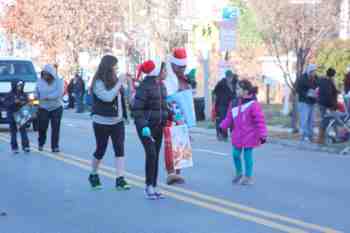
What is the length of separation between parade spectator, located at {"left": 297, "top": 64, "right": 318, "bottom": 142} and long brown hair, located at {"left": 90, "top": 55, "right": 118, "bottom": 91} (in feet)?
27.4

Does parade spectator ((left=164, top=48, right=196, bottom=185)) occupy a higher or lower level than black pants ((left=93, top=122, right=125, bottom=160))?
higher

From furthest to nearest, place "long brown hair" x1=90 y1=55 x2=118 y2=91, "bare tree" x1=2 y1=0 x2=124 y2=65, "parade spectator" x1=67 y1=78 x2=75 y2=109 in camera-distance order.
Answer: "bare tree" x1=2 y1=0 x2=124 y2=65
"parade spectator" x1=67 y1=78 x2=75 y2=109
"long brown hair" x1=90 y1=55 x2=118 y2=91

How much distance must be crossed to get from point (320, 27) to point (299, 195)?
10.3 meters

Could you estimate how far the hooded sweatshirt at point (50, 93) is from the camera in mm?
16297

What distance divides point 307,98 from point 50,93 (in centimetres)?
585

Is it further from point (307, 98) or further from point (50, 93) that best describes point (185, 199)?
point (307, 98)

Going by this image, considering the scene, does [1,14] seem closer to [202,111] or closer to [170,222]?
[202,111]

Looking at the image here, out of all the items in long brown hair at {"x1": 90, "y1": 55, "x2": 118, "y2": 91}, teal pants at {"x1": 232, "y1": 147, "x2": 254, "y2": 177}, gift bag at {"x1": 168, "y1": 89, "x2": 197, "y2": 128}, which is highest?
long brown hair at {"x1": 90, "y1": 55, "x2": 118, "y2": 91}

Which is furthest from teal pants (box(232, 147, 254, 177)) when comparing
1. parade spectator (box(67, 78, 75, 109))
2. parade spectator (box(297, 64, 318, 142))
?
parade spectator (box(67, 78, 75, 109))

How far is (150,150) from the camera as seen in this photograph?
415 inches

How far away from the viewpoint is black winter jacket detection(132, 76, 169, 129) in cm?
1054

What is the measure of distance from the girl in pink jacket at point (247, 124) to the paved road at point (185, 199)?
1.71 feet

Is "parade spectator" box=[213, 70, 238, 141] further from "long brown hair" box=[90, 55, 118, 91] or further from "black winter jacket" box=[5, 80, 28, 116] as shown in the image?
"long brown hair" box=[90, 55, 118, 91]

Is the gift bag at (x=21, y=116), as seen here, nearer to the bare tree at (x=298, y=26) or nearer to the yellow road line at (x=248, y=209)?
the yellow road line at (x=248, y=209)
